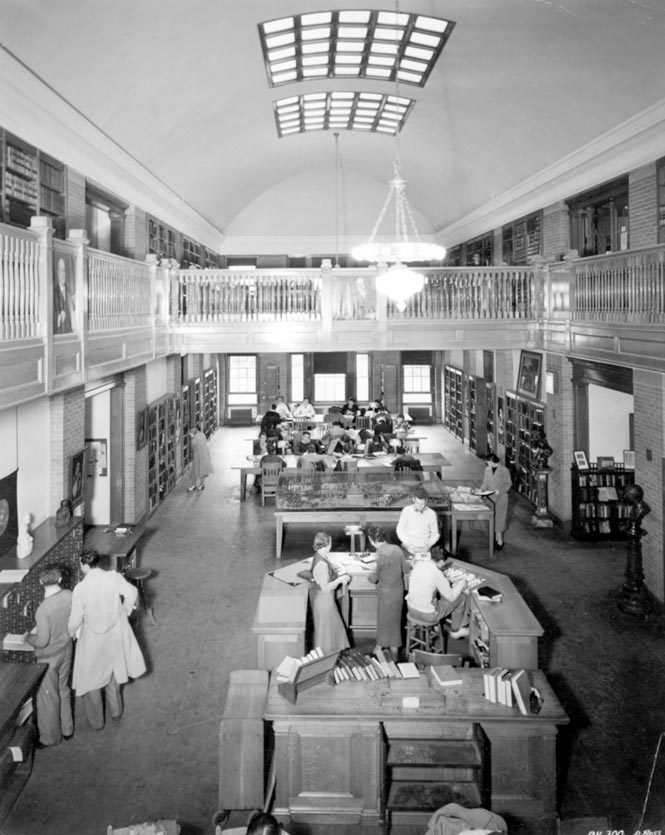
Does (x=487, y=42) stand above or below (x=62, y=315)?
above

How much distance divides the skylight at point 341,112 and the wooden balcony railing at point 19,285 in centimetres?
856

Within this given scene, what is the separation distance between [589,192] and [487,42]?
10.8 feet

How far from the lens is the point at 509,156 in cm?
1276

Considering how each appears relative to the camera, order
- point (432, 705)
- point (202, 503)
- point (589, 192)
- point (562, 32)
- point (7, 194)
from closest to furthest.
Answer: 1. point (432, 705)
2. point (7, 194)
3. point (562, 32)
4. point (589, 192)
5. point (202, 503)

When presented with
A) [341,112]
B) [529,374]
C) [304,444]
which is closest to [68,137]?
[341,112]

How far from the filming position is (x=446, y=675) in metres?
5.71

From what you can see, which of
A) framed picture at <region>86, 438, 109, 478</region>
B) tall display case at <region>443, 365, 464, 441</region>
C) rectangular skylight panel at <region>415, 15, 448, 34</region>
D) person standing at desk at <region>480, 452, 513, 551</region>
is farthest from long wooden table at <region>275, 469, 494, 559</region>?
tall display case at <region>443, 365, 464, 441</region>

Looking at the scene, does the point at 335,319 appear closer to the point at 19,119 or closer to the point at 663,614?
the point at 19,119

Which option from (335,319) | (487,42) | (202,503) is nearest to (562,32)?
(487,42)

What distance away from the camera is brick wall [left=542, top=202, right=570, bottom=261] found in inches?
489

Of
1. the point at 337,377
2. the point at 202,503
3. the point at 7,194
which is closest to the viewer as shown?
the point at 7,194

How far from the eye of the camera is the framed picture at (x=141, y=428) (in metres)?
12.3

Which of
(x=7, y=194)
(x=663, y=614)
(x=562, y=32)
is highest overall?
(x=562, y=32)

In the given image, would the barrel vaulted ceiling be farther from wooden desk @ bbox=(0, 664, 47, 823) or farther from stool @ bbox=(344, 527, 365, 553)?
stool @ bbox=(344, 527, 365, 553)
